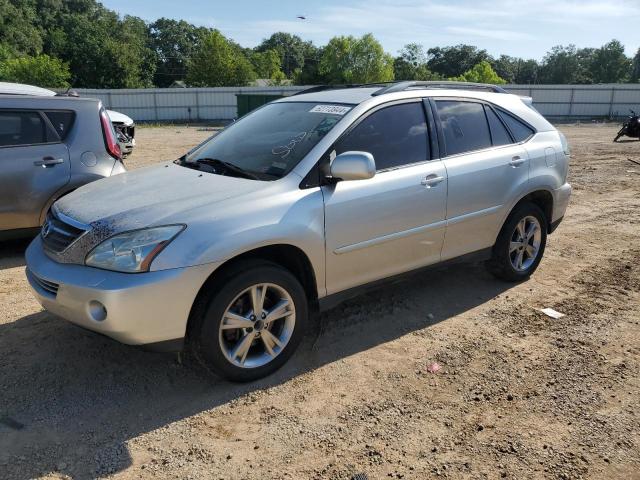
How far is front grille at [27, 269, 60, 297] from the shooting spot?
316 cm

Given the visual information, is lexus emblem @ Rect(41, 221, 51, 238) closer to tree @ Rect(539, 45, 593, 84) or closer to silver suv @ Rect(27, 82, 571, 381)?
silver suv @ Rect(27, 82, 571, 381)

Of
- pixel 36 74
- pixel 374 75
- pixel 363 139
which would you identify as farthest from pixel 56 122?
pixel 374 75

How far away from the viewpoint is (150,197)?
3410 mm

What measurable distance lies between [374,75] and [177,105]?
3997 centimetres

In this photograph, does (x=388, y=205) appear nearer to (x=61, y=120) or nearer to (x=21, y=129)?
(x=61, y=120)

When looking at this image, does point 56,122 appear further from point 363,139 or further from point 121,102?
point 121,102

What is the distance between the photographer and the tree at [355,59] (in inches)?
2781

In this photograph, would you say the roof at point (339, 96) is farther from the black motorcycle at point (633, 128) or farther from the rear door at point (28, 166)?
the black motorcycle at point (633, 128)

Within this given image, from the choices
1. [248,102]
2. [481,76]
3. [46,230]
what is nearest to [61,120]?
[46,230]

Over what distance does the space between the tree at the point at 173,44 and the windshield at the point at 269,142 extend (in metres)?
100

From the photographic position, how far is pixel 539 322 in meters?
4.34

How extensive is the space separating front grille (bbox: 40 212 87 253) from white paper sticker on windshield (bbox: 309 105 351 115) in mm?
1867

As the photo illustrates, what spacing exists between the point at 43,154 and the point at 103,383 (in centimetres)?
322

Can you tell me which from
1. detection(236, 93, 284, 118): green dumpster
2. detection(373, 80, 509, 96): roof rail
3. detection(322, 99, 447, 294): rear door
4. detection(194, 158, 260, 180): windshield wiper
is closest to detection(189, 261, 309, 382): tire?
detection(322, 99, 447, 294): rear door
